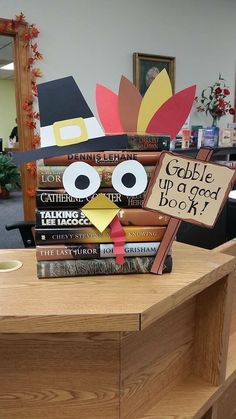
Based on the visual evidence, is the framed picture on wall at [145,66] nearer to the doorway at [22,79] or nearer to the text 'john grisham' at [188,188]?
the doorway at [22,79]

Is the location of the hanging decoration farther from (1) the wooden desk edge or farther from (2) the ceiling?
(1) the wooden desk edge

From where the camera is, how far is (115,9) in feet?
10.6

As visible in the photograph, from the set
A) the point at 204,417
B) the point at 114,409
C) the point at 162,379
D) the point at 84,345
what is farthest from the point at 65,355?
the point at 204,417

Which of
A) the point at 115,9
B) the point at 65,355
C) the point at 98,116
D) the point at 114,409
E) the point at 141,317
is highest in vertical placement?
the point at 115,9

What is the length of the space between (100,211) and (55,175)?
0.11 metres

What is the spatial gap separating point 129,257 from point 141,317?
16cm

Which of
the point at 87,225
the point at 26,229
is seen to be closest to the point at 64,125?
the point at 87,225

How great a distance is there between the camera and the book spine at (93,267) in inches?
28.1

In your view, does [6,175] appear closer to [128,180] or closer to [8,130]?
[8,130]

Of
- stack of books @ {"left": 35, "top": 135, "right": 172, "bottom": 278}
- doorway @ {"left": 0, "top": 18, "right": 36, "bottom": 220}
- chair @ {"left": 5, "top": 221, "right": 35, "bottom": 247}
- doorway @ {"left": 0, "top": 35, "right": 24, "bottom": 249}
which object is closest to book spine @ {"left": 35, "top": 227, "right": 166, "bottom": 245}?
stack of books @ {"left": 35, "top": 135, "right": 172, "bottom": 278}

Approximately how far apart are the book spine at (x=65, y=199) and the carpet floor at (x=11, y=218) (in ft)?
9.52

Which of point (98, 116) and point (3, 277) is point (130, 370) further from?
point (98, 116)

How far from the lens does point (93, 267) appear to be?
723mm

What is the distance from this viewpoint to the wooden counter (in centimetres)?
59
